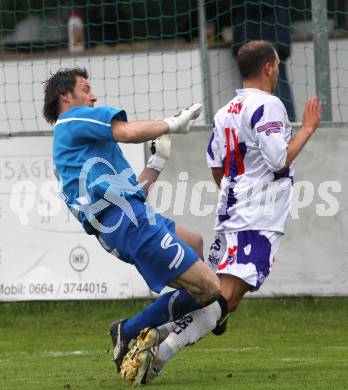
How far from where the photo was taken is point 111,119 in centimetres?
695

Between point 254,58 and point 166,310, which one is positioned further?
point 254,58

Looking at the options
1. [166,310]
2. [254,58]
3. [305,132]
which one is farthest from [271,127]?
[166,310]

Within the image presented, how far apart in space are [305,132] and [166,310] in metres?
1.34

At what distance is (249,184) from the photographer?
7.60 m

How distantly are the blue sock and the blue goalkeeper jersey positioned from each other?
616 millimetres

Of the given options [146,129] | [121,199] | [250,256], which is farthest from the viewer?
[250,256]

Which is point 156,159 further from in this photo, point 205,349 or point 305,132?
point 205,349

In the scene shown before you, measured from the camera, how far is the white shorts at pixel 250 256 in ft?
24.4

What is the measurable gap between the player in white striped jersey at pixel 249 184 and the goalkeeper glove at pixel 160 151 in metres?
0.33

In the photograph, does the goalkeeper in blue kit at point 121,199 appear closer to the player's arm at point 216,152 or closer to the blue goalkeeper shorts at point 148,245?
the blue goalkeeper shorts at point 148,245

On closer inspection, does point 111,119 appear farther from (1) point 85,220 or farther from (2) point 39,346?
(2) point 39,346

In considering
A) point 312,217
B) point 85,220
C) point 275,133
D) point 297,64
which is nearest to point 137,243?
point 85,220

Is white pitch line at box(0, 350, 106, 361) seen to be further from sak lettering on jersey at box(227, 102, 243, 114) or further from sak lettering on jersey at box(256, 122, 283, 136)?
sak lettering on jersey at box(256, 122, 283, 136)

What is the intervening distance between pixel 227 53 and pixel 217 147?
4992 millimetres
